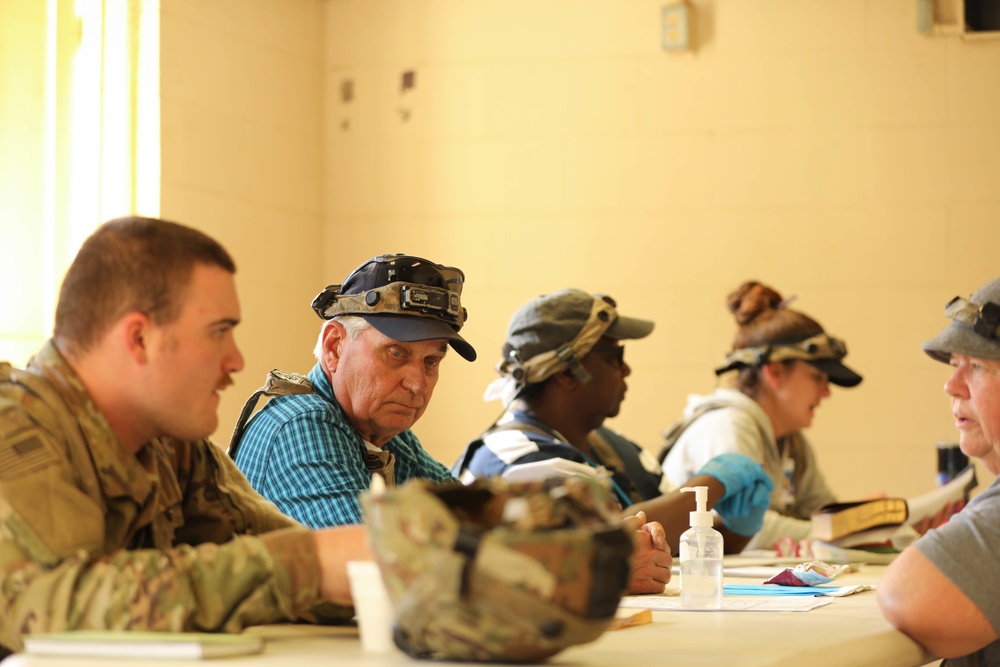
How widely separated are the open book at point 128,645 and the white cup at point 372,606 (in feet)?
0.45

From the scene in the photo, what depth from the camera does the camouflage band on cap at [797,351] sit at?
4191 millimetres

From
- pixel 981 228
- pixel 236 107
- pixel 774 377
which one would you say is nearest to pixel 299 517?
pixel 774 377

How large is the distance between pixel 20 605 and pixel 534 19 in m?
4.11

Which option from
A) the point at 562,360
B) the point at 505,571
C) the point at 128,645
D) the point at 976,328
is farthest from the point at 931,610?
the point at 562,360

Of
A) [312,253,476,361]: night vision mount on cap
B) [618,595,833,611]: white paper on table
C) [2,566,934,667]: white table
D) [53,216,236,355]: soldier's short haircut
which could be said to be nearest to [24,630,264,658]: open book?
[2,566,934,667]: white table

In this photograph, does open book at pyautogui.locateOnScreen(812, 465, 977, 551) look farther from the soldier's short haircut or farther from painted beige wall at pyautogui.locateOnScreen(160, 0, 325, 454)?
painted beige wall at pyautogui.locateOnScreen(160, 0, 325, 454)

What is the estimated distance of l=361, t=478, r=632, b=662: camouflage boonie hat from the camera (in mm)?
1157

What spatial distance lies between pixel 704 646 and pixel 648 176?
146 inches

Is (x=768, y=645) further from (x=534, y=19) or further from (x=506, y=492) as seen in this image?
(x=534, y=19)

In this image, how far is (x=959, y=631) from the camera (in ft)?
5.46

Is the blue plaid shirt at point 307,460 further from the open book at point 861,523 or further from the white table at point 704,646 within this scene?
the open book at point 861,523

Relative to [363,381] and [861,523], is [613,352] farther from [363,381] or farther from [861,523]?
[363,381]

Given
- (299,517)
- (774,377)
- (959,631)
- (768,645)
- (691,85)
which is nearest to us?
(768,645)

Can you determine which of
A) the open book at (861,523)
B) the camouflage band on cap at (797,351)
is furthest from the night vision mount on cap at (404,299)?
the camouflage band on cap at (797,351)
